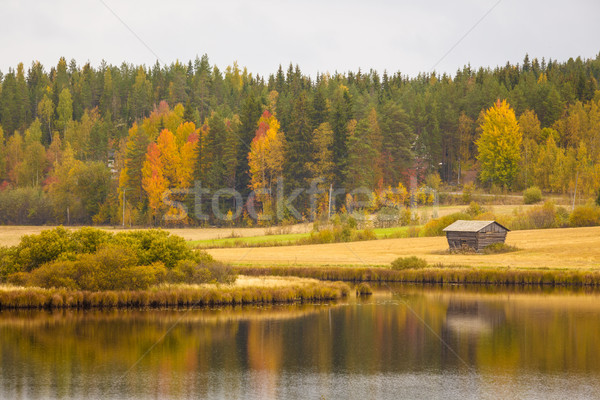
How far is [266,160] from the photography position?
93.1 m

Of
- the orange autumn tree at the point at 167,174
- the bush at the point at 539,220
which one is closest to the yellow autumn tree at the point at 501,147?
the bush at the point at 539,220

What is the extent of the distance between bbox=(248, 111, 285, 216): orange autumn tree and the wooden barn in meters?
36.7

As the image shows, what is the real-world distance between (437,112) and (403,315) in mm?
82385

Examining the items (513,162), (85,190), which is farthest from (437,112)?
(85,190)

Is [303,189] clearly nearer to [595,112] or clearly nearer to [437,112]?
[437,112]

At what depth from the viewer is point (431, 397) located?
21.9 meters

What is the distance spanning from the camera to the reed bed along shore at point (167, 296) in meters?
36.6

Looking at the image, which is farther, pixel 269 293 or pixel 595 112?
pixel 595 112

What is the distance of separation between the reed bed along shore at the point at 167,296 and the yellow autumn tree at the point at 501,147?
62.0m

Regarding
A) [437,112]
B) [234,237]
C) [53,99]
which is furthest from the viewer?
[53,99]

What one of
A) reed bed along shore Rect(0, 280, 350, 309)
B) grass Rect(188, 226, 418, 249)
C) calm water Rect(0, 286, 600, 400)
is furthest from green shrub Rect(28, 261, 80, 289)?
grass Rect(188, 226, 418, 249)

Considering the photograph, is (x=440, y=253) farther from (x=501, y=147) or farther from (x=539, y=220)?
(x=501, y=147)

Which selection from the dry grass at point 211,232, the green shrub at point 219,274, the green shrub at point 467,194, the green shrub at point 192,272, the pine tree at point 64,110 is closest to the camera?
the green shrub at point 192,272

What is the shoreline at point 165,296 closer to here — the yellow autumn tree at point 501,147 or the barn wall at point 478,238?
the barn wall at point 478,238
